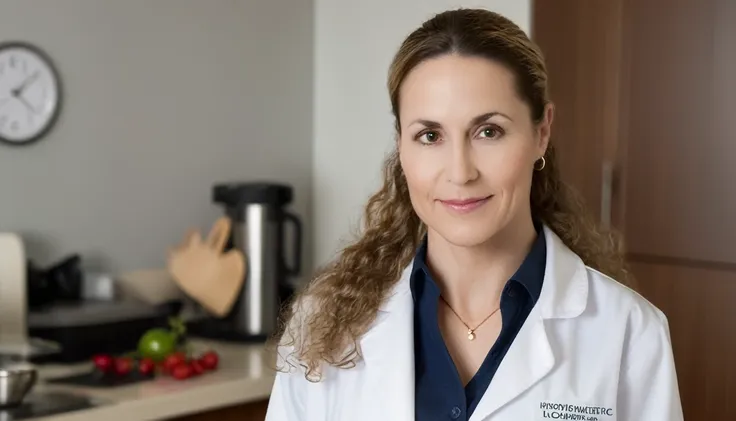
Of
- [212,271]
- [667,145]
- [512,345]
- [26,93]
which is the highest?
[26,93]

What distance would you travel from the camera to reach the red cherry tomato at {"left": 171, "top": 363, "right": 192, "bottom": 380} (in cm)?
206

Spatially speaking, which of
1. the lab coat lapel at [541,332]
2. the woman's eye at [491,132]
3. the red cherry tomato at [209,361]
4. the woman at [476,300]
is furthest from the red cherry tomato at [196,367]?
the woman's eye at [491,132]

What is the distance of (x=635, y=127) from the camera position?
2.34 metres

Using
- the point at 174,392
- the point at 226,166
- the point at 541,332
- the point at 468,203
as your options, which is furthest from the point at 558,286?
the point at 226,166

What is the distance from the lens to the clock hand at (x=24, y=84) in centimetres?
229

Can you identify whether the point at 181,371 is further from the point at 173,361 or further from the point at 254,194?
the point at 254,194

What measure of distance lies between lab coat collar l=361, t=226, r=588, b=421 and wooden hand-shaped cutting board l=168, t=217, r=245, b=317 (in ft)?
3.66

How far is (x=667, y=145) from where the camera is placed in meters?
2.29

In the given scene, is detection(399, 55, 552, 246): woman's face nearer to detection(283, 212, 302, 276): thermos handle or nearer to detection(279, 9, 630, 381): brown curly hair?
detection(279, 9, 630, 381): brown curly hair

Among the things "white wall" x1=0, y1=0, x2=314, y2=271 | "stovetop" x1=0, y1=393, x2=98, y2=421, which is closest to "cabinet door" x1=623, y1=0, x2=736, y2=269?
"white wall" x1=0, y1=0, x2=314, y2=271

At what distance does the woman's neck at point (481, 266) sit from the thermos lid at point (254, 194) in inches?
45.5

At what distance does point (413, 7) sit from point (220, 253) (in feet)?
2.75

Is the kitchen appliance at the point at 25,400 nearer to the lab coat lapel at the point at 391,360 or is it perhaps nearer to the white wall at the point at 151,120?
the white wall at the point at 151,120

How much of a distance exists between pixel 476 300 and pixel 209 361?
92 centimetres
